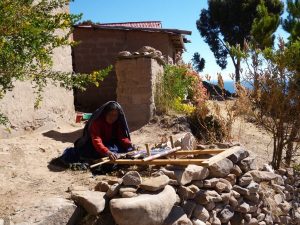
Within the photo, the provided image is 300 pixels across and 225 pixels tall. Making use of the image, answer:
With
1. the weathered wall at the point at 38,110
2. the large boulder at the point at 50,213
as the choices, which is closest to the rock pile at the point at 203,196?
the large boulder at the point at 50,213

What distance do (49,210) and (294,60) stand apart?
433cm

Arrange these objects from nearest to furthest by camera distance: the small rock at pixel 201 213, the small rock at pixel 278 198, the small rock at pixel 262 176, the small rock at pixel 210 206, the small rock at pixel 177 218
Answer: the small rock at pixel 177 218, the small rock at pixel 201 213, the small rock at pixel 210 206, the small rock at pixel 262 176, the small rock at pixel 278 198

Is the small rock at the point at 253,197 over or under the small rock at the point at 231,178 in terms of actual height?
under

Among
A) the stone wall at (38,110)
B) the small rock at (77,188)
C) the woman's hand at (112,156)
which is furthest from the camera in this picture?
the stone wall at (38,110)

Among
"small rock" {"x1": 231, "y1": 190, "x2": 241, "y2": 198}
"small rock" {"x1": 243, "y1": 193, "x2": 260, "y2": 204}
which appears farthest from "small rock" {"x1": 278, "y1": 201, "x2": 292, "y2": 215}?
"small rock" {"x1": 231, "y1": 190, "x2": 241, "y2": 198}

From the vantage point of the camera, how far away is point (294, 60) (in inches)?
243

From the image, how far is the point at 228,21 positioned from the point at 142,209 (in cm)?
2107

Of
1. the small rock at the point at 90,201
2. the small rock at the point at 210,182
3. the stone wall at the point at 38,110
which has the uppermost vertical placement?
the stone wall at the point at 38,110

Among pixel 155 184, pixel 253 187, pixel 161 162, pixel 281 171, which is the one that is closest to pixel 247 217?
pixel 253 187

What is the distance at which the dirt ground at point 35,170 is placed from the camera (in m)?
3.84

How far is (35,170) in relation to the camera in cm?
476

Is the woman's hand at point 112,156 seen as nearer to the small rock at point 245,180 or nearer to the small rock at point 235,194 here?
the small rock at point 235,194

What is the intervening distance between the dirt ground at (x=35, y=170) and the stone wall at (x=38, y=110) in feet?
0.48

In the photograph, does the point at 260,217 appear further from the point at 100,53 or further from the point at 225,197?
the point at 100,53
